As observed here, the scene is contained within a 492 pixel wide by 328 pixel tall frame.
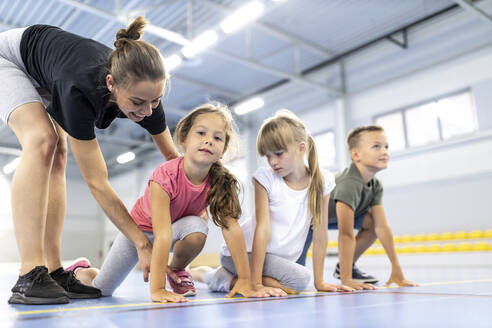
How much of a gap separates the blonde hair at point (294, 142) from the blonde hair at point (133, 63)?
25.7 inches

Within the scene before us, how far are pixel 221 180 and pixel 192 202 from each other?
0.16 meters

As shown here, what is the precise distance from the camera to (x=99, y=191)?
1.58m

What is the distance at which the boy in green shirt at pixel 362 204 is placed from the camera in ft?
7.29

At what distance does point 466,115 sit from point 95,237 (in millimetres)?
12638

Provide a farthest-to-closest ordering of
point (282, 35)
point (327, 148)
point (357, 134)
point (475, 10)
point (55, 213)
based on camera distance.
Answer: point (327, 148) < point (282, 35) < point (475, 10) < point (357, 134) < point (55, 213)

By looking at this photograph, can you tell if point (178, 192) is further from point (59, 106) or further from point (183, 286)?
point (59, 106)

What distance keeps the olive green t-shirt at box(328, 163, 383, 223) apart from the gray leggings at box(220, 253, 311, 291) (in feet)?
1.79

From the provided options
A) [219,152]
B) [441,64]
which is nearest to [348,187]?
[219,152]

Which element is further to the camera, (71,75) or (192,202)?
(192,202)

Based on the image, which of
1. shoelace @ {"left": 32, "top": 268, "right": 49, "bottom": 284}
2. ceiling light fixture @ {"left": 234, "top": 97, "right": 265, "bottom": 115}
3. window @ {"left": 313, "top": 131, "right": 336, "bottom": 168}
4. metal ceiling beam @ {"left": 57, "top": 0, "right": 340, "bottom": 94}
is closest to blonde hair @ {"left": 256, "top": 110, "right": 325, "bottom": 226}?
shoelace @ {"left": 32, "top": 268, "right": 49, "bottom": 284}

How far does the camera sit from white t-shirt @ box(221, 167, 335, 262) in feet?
6.42

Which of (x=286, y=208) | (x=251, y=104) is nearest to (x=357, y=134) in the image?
(x=286, y=208)

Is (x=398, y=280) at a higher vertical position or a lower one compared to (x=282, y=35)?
lower

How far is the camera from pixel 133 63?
1.45m
